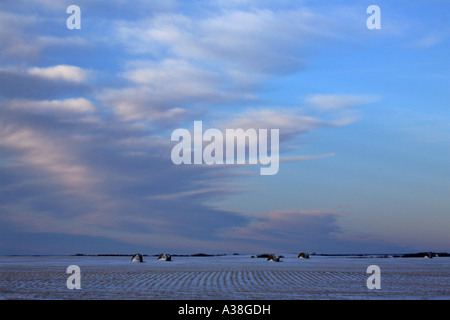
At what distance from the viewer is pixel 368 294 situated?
22.7 meters

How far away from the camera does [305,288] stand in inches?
1003
